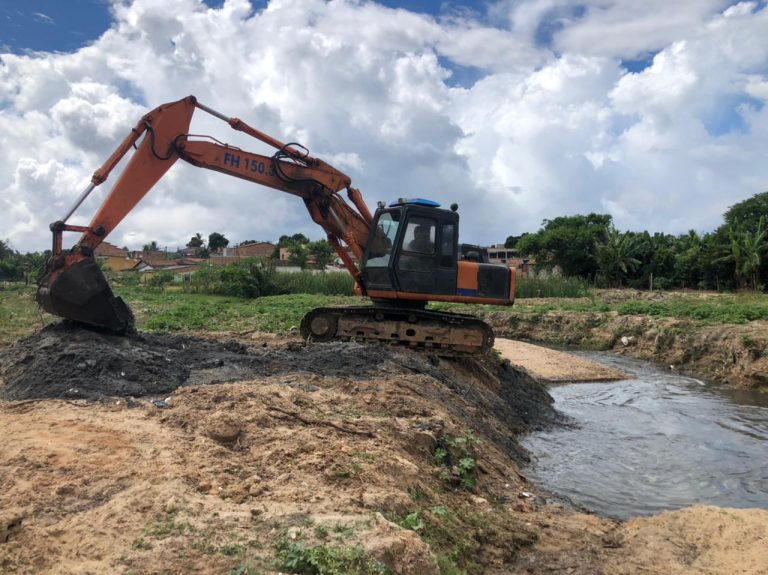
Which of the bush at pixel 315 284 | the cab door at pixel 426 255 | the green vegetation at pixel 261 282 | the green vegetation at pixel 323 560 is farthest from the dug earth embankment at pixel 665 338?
the green vegetation at pixel 323 560

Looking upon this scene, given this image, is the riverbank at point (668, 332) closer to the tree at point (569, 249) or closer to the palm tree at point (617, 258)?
the palm tree at point (617, 258)

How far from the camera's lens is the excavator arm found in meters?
8.76

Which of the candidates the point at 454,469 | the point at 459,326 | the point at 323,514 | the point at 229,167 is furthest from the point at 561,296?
the point at 323,514

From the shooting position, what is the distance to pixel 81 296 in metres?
8.73

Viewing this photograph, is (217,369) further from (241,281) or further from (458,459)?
(241,281)

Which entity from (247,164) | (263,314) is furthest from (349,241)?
(263,314)

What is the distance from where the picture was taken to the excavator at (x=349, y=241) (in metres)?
9.30

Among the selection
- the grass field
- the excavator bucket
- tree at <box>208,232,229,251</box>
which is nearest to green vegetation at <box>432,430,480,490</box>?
the excavator bucket

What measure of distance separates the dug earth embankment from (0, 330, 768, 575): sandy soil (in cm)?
1132

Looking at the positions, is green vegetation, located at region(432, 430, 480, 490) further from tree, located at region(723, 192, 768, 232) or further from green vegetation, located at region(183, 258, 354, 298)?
tree, located at region(723, 192, 768, 232)

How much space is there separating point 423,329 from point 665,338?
38.4ft

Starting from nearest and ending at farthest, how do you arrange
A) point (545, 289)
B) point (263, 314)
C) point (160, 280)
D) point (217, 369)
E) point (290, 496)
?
1. point (290, 496)
2. point (217, 369)
3. point (263, 314)
4. point (545, 289)
5. point (160, 280)

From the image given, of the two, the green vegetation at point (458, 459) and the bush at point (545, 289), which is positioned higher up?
the bush at point (545, 289)

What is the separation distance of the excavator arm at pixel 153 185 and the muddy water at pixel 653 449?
17.0ft
